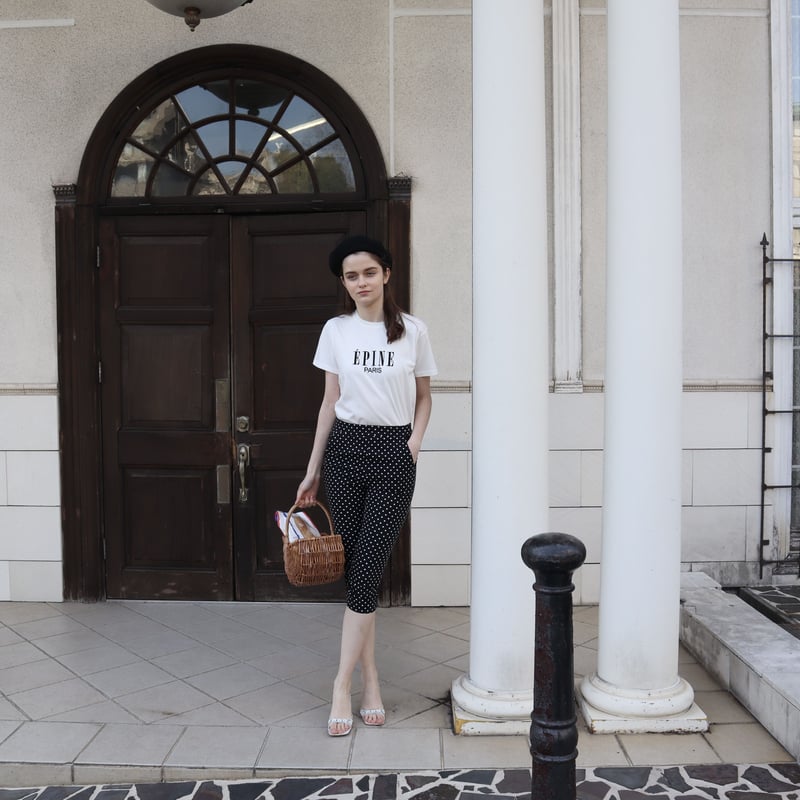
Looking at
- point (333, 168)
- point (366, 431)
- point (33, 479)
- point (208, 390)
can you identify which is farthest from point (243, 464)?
point (366, 431)

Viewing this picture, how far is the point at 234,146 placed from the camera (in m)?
5.16

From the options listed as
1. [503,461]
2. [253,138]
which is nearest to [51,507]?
[253,138]

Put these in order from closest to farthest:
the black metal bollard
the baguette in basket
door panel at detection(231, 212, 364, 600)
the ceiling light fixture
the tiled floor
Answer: the black metal bollard < the tiled floor < the baguette in basket < the ceiling light fixture < door panel at detection(231, 212, 364, 600)

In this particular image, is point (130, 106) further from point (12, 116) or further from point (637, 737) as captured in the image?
point (637, 737)

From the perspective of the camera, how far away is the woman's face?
3.34 metres

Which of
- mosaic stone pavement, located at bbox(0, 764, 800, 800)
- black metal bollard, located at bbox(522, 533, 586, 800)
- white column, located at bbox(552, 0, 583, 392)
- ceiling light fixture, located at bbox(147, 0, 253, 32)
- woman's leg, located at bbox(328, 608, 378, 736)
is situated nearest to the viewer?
black metal bollard, located at bbox(522, 533, 586, 800)

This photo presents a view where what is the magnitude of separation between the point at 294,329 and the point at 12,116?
2.14 metres

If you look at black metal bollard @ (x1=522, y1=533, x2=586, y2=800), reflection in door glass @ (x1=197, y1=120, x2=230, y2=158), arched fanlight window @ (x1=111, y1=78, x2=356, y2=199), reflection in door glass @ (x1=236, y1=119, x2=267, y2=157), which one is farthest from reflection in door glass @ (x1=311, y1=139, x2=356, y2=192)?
black metal bollard @ (x1=522, y1=533, x2=586, y2=800)

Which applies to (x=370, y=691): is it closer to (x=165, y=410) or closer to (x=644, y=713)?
(x=644, y=713)

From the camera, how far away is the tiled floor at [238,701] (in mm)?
3162

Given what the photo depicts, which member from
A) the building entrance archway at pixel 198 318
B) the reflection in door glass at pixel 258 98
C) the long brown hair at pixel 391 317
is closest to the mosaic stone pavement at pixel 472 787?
the long brown hair at pixel 391 317

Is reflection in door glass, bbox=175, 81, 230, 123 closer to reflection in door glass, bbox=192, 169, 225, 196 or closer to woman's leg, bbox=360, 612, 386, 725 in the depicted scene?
reflection in door glass, bbox=192, 169, 225, 196

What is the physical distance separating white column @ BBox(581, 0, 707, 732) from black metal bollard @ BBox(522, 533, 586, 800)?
1363 millimetres

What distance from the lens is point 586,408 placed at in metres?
5.06
